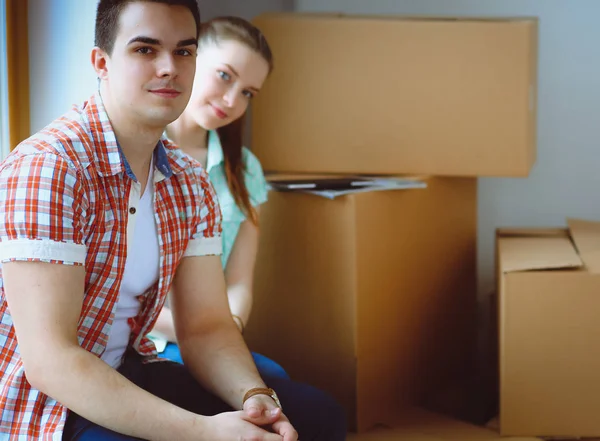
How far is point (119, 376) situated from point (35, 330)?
12 centimetres

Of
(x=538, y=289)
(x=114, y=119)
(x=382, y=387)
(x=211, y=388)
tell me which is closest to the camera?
(x=114, y=119)

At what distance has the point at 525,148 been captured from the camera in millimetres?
1724

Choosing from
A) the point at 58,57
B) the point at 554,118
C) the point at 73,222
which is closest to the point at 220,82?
the point at 58,57

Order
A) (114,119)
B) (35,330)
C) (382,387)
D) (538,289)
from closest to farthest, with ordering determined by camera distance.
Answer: (35,330) < (114,119) < (538,289) < (382,387)

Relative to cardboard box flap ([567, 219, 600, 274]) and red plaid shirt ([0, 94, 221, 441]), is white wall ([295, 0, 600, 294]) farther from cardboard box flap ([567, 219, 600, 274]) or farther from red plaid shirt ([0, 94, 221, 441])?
red plaid shirt ([0, 94, 221, 441])

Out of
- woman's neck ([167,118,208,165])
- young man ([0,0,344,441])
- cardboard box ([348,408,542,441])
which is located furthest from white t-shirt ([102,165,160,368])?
cardboard box ([348,408,542,441])

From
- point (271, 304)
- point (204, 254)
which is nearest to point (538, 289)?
point (271, 304)

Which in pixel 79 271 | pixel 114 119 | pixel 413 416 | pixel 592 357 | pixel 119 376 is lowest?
pixel 413 416

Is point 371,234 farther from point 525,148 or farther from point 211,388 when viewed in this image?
point 211,388

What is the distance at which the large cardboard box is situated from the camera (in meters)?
1.62

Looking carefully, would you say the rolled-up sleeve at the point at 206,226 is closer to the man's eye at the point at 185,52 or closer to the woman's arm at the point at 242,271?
the man's eye at the point at 185,52

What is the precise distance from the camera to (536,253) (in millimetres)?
1705

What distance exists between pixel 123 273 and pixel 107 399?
0.17m

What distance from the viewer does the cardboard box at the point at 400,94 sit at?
5.60ft
